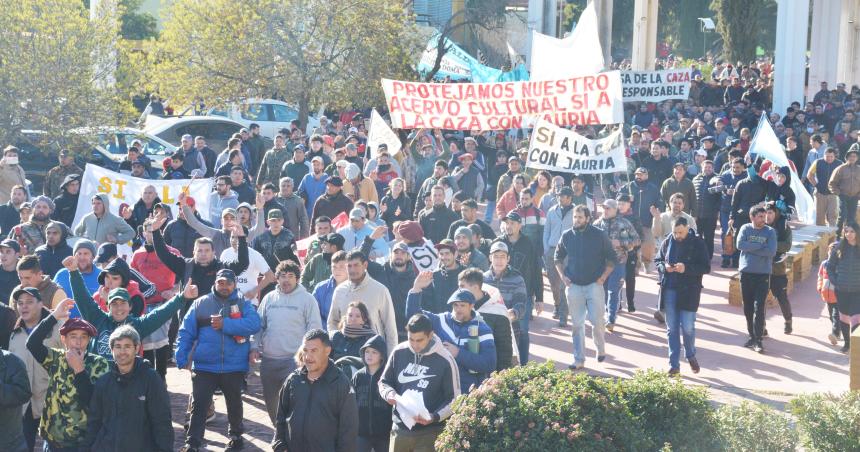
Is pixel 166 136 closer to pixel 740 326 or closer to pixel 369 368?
pixel 740 326

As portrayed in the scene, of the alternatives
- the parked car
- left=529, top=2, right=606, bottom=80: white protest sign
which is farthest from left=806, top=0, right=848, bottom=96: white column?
left=529, top=2, right=606, bottom=80: white protest sign

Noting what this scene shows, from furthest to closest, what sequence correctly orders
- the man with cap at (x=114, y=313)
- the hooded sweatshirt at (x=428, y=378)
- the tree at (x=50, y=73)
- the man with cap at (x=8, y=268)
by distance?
the tree at (x=50, y=73)
the man with cap at (x=8, y=268)
the man with cap at (x=114, y=313)
the hooded sweatshirt at (x=428, y=378)

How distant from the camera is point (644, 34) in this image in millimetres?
42000

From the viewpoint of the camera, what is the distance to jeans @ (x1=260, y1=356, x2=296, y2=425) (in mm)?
9883

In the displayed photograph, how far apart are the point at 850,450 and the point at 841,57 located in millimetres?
42923

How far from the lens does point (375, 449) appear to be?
28.0ft

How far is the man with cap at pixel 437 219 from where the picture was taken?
1448 cm

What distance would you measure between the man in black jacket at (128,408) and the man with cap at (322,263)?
3.77 meters

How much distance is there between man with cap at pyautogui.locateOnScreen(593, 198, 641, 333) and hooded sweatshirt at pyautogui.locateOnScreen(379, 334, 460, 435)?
6181 mm

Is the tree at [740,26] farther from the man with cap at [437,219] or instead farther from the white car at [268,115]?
the man with cap at [437,219]

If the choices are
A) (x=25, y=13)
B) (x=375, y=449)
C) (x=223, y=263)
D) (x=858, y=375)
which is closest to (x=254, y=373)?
(x=223, y=263)

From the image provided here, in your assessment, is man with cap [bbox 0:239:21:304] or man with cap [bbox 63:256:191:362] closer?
man with cap [bbox 63:256:191:362]

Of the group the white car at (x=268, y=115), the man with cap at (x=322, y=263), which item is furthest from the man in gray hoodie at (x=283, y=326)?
the white car at (x=268, y=115)

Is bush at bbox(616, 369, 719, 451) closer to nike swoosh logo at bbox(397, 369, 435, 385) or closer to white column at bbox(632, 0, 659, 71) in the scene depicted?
nike swoosh logo at bbox(397, 369, 435, 385)
